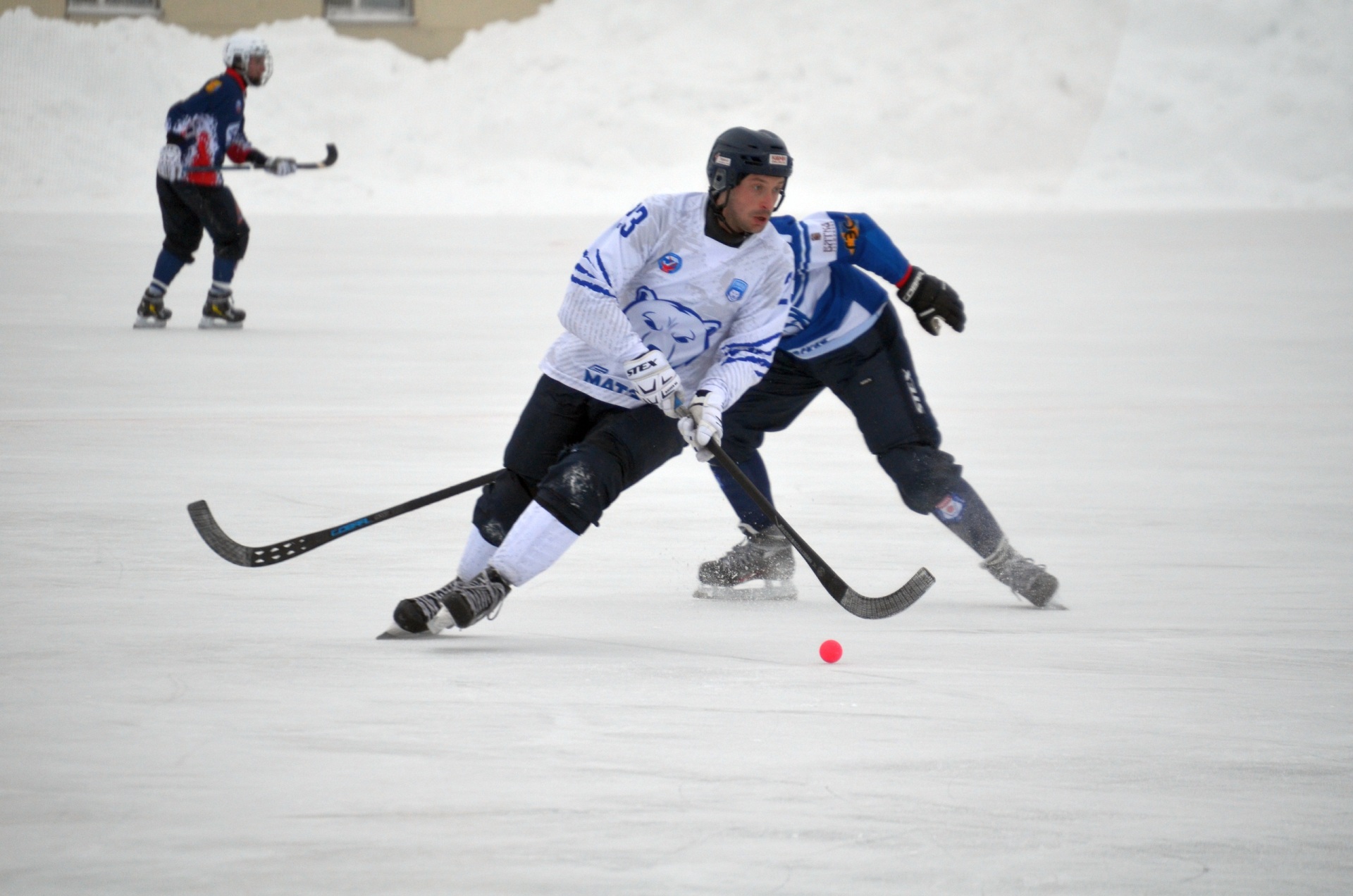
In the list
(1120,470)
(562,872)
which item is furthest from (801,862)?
(1120,470)

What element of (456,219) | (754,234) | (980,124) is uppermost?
(754,234)

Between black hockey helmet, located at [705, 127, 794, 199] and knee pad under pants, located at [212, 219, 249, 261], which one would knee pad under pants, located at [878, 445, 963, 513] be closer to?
black hockey helmet, located at [705, 127, 794, 199]

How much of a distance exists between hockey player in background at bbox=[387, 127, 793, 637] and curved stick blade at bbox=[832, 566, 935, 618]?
475mm

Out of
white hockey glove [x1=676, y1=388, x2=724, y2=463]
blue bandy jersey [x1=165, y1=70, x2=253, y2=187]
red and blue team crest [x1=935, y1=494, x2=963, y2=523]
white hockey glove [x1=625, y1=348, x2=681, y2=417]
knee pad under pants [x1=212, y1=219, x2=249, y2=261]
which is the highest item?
white hockey glove [x1=625, y1=348, x2=681, y2=417]

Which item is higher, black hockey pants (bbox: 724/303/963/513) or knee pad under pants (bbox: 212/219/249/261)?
black hockey pants (bbox: 724/303/963/513)

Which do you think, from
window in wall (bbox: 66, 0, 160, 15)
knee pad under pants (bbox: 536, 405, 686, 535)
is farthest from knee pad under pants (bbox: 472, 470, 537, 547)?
window in wall (bbox: 66, 0, 160, 15)

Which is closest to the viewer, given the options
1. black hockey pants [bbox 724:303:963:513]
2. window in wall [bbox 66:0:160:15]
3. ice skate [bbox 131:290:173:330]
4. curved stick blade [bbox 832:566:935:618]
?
curved stick blade [bbox 832:566:935:618]

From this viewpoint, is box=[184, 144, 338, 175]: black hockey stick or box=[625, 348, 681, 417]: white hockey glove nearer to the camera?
box=[625, 348, 681, 417]: white hockey glove

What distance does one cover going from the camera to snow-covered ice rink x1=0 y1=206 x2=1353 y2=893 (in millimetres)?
2312

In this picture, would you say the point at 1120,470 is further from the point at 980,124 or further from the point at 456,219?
the point at 980,124

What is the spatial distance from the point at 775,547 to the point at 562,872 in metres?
2.05

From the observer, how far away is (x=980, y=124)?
73.2 feet

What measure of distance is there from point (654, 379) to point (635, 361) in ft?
0.17

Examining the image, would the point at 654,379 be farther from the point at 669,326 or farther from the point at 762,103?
the point at 762,103
